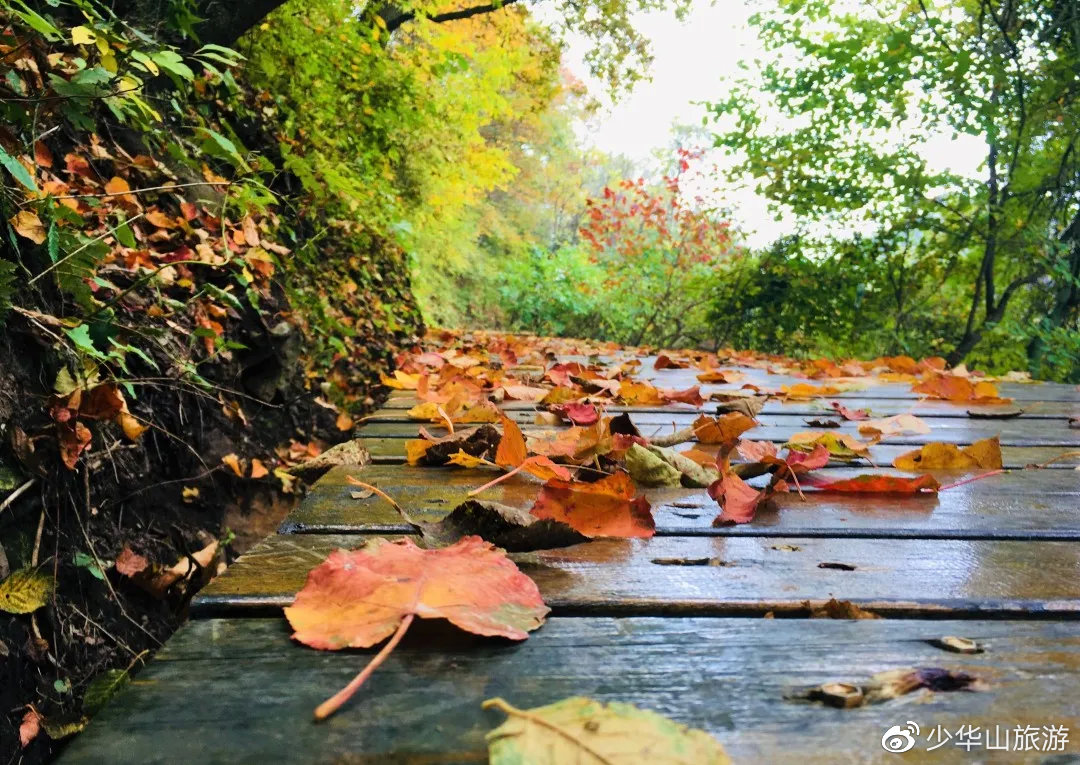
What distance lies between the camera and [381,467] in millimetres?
1187

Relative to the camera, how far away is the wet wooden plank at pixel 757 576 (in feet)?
1.94

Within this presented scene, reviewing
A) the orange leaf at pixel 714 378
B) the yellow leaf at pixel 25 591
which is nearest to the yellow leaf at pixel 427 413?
the yellow leaf at pixel 25 591

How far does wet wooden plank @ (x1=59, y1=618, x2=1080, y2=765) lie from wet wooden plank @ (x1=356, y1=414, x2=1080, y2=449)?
37.7 inches

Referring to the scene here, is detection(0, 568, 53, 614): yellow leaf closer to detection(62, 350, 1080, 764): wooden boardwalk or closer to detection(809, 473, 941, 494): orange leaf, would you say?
detection(62, 350, 1080, 764): wooden boardwalk

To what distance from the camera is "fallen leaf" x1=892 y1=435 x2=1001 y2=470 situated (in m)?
1.16

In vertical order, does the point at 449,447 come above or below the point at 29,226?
below

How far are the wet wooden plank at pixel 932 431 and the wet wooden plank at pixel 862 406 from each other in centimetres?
11

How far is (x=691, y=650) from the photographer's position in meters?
0.52

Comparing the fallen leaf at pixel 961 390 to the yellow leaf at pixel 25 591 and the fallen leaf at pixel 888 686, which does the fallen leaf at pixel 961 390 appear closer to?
the fallen leaf at pixel 888 686

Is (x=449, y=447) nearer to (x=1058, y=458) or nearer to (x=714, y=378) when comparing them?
(x=1058, y=458)

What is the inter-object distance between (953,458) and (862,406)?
939 millimetres

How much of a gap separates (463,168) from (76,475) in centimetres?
544

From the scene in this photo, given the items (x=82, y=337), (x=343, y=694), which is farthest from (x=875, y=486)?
(x=82, y=337)

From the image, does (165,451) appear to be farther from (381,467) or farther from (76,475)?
(381,467)
